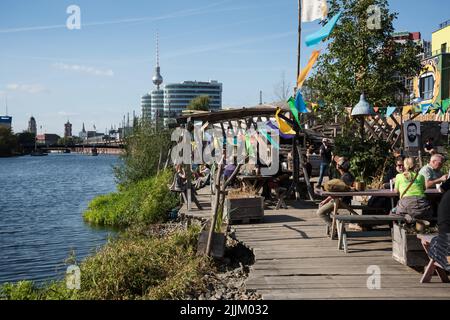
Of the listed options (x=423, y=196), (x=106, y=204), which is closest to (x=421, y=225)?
(x=423, y=196)

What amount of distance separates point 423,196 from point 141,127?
18328 mm

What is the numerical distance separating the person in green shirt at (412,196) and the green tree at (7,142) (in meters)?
133

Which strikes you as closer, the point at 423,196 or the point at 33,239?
the point at 423,196

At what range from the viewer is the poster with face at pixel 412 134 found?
1454 centimetres

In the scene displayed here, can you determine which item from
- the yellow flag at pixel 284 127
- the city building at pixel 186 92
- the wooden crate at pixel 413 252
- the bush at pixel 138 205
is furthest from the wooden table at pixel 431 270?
the city building at pixel 186 92

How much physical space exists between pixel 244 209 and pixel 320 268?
3610 mm

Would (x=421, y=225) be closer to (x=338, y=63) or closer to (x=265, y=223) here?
(x=265, y=223)

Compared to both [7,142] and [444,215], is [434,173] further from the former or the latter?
[7,142]

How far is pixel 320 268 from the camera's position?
256 inches

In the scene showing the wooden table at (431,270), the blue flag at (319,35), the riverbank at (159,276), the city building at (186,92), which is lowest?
the riverbank at (159,276)

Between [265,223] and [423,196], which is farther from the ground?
[423,196]

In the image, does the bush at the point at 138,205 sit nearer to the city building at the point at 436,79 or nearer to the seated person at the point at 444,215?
the seated person at the point at 444,215

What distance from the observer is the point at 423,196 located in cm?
708
